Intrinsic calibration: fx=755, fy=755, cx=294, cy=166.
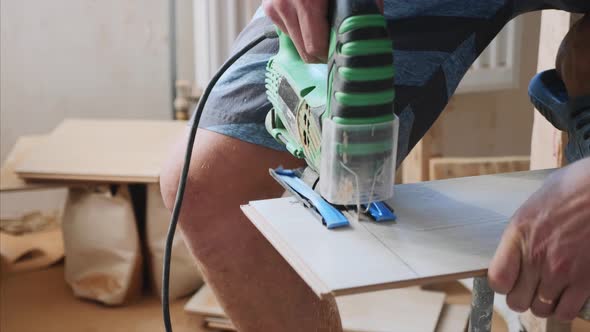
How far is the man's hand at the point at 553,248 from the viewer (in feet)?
2.20

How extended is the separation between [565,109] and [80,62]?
145cm

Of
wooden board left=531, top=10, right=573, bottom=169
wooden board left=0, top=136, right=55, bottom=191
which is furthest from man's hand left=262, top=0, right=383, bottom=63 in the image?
wooden board left=0, top=136, right=55, bottom=191

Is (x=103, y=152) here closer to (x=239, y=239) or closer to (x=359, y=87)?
(x=239, y=239)

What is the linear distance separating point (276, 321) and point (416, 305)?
25.3 inches

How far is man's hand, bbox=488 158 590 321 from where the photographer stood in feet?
2.20

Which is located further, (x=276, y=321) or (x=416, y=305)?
(x=416, y=305)

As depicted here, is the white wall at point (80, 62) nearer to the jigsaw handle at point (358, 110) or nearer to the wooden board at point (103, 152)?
→ the wooden board at point (103, 152)

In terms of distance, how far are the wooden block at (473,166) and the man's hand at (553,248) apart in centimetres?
100

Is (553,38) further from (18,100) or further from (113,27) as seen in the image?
(18,100)

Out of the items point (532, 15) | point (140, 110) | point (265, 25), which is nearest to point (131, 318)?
point (140, 110)

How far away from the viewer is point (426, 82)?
0.94 m

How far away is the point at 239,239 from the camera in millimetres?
1081

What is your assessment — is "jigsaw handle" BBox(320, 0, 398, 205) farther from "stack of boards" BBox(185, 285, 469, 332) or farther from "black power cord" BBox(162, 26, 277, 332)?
"stack of boards" BBox(185, 285, 469, 332)

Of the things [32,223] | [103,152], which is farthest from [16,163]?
[32,223]
